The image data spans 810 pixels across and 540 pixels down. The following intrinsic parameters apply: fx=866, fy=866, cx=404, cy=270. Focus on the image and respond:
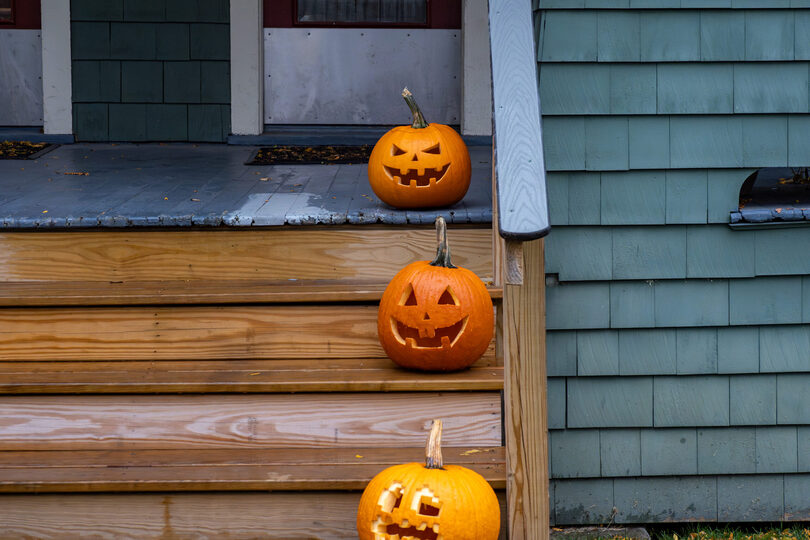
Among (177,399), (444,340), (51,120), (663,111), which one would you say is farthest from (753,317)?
(51,120)

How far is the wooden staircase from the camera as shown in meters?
2.21

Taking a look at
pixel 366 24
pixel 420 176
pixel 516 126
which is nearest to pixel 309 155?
pixel 366 24

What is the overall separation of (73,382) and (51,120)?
3776mm

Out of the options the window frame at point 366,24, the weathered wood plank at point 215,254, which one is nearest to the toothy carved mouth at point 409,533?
the weathered wood plank at point 215,254

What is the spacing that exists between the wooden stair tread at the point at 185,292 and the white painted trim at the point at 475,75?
2961mm

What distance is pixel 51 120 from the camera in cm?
567

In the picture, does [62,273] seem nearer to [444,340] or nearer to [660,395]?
[444,340]

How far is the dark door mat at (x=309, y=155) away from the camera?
15.5ft

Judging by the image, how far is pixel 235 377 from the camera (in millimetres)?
2432

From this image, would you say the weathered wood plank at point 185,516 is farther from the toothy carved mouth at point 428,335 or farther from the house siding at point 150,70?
the house siding at point 150,70

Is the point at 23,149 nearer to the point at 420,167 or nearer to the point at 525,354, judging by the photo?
the point at 420,167

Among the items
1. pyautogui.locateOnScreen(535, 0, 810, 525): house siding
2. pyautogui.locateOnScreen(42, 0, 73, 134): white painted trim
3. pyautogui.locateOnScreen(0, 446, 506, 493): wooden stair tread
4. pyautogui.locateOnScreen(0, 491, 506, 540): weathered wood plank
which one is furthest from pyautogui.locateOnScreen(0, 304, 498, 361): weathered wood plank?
pyautogui.locateOnScreen(42, 0, 73, 134): white painted trim

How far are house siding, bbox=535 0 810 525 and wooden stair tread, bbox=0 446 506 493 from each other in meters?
0.82

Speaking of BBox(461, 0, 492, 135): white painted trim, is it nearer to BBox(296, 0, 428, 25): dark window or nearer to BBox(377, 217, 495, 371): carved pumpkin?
BBox(296, 0, 428, 25): dark window
